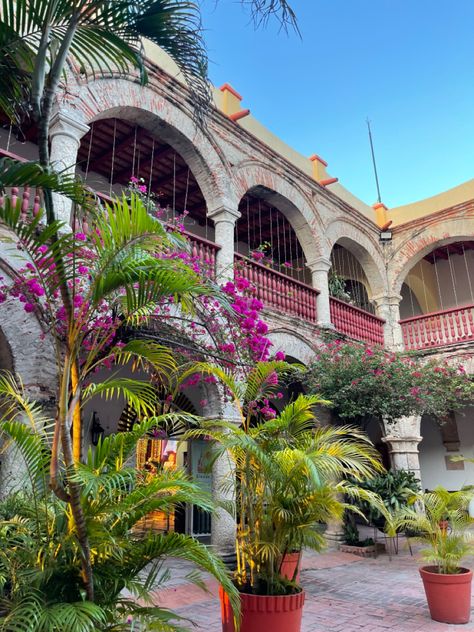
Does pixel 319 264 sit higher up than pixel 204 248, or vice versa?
pixel 319 264

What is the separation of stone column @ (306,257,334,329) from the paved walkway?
13.9ft

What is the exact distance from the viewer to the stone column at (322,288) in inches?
382

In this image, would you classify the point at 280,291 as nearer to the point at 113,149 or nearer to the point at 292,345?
the point at 292,345

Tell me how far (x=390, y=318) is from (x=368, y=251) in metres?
1.68

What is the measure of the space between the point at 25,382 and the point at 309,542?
3.06m

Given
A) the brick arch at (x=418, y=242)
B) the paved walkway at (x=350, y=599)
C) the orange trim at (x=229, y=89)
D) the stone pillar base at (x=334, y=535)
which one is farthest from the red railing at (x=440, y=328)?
the orange trim at (x=229, y=89)

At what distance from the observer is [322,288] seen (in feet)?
32.6

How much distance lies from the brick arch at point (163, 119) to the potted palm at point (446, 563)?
4.94m

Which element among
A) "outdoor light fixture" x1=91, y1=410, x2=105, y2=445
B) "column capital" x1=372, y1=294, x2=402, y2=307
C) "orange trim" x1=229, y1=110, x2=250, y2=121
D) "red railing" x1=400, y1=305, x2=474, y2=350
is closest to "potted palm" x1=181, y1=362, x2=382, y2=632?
"outdoor light fixture" x1=91, y1=410, x2=105, y2=445

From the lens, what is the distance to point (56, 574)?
252 cm

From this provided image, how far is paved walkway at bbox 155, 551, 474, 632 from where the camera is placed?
4500 mm

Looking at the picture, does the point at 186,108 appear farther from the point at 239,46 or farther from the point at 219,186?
the point at 239,46

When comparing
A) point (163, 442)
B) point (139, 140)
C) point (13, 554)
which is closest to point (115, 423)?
point (163, 442)

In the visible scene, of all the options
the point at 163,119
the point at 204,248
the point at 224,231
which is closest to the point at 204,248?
the point at 204,248
